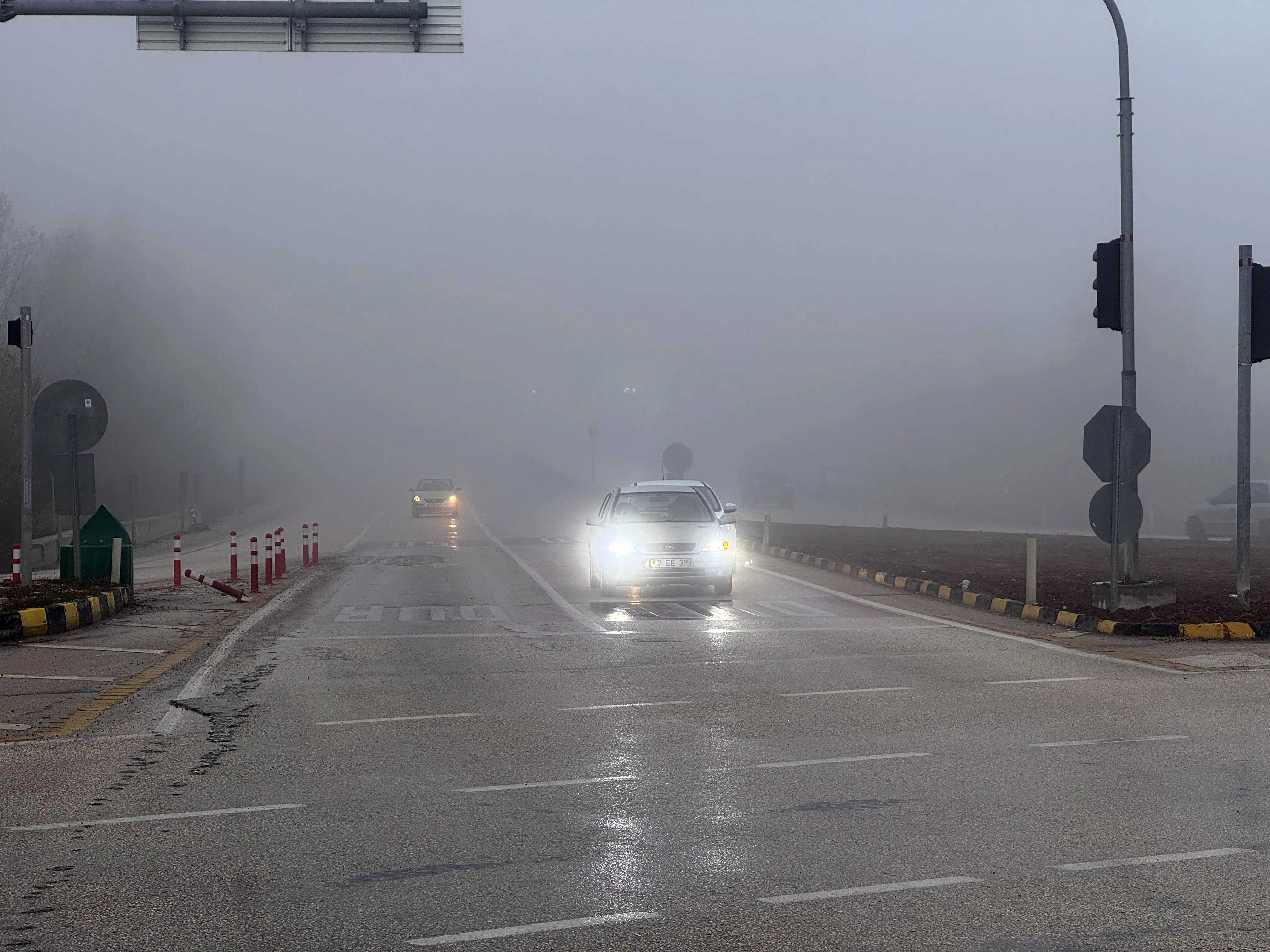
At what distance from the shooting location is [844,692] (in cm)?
1017

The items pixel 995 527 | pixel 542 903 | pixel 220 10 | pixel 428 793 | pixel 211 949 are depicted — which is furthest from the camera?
pixel 995 527

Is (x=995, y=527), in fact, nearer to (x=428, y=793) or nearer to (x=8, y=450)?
(x=8, y=450)

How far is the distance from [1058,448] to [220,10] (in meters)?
66.6

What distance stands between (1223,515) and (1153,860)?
3309 cm

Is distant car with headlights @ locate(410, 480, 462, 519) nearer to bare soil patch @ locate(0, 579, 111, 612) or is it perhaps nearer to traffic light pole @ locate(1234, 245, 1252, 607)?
bare soil patch @ locate(0, 579, 111, 612)

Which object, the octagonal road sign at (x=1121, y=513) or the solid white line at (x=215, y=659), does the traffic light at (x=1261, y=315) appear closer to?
the octagonal road sign at (x=1121, y=513)

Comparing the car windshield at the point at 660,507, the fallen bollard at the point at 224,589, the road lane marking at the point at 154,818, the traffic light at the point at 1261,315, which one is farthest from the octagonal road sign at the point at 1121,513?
the fallen bollard at the point at 224,589

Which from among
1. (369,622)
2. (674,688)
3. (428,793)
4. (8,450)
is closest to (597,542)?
(369,622)

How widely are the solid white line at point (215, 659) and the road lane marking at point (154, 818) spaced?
2351mm

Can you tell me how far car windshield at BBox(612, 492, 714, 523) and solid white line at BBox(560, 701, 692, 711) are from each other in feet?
32.5

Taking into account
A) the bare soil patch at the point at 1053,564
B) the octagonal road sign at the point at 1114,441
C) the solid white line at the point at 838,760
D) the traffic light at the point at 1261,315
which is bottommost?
the solid white line at the point at 838,760

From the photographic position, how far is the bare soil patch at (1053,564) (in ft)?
50.8

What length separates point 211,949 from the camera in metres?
4.41

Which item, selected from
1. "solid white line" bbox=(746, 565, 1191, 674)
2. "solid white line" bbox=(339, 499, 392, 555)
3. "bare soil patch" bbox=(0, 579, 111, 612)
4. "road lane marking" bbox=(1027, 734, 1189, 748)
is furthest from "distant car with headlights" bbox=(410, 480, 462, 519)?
"road lane marking" bbox=(1027, 734, 1189, 748)
